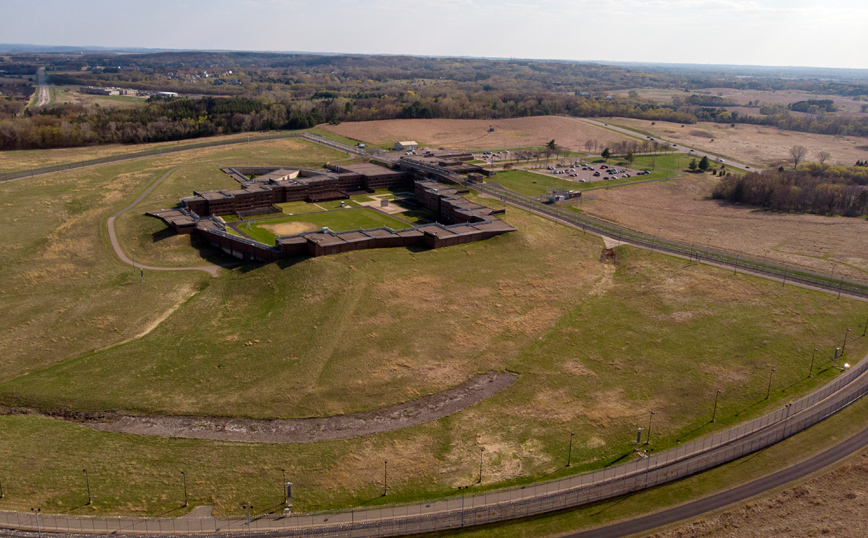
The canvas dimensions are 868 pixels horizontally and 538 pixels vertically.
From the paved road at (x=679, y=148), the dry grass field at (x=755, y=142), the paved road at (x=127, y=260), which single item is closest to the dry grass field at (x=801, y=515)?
the paved road at (x=127, y=260)

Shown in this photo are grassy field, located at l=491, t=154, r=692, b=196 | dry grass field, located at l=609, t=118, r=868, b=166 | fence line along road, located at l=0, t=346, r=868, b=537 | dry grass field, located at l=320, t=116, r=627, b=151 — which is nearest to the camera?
fence line along road, located at l=0, t=346, r=868, b=537

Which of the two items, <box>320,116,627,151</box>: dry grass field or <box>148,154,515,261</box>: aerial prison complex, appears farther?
<box>320,116,627,151</box>: dry grass field

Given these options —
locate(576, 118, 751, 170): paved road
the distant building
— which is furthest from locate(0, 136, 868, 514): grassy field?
locate(576, 118, 751, 170): paved road

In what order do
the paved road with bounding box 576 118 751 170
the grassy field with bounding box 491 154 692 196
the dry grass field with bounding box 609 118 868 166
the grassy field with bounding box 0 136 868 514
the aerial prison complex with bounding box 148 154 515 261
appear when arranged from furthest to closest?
1. the dry grass field with bounding box 609 118 868 166
2. the paved road with bounding box 576 118 751 170
3. the grassy field with bounding box 491 154 692 196
4. the aerial prison complex with bounding box 148 154 515 261
5. the grassy field with bounding box 0 136 868 514

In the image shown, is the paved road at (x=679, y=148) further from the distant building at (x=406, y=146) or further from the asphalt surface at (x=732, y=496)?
the asphalt surface at (x=732, y=496)

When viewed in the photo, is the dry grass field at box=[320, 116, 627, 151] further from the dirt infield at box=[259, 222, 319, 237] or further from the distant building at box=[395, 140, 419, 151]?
the dirt infield at box=[259, 222, 319, 237]
